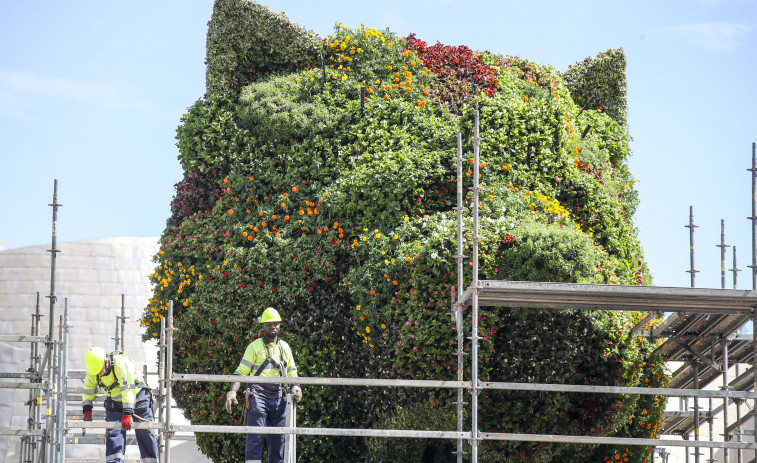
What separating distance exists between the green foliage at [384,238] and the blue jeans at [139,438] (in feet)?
6.30

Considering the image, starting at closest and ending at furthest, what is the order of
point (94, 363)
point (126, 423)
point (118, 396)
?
point (126, 423) → point (94, 363) → point (118, 396)

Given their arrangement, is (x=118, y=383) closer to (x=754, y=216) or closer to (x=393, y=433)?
(x=393, y=433)

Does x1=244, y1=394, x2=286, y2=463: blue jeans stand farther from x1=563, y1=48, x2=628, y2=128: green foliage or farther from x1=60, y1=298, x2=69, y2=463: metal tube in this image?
x1=563, y1=48, x2=628, y2=128: green foliage

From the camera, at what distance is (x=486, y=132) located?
43.0ft

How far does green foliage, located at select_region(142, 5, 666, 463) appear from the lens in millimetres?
11734

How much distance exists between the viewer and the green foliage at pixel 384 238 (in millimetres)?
11734

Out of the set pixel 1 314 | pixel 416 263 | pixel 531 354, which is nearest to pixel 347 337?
pixel 416 263

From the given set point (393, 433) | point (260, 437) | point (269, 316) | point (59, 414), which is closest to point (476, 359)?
point (393, 433)

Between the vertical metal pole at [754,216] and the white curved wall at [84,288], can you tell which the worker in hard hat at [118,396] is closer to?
the vertical metal pole at [754,216]

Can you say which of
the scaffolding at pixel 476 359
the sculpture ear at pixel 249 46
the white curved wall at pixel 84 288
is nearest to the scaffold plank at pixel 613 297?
the scaffolding at pixel 476 359

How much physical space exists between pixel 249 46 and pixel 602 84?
6.03m

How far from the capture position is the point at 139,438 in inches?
427

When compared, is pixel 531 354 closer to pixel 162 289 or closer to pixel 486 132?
pixel 486 132

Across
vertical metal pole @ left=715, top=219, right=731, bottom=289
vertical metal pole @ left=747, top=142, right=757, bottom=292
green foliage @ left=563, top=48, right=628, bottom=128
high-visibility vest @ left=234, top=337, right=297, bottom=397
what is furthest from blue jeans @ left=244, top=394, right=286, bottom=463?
green foliage @ left=563, top=48, right=628, bottom=128
